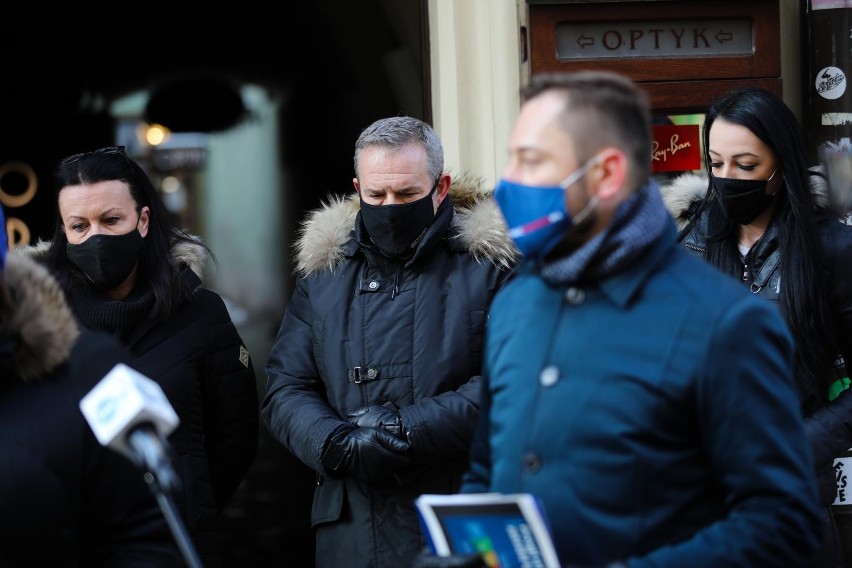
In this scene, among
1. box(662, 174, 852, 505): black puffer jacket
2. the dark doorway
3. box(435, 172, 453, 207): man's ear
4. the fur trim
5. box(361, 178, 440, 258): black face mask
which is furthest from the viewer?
the dark doorway

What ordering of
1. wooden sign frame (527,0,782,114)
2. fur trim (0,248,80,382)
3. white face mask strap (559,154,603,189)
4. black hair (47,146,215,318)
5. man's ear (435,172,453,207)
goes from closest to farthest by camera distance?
white face mask strap (559,154,603,189)
fur trim (0,248,80,382)
man's ear (435,172,453,207)
black hair (47,146,215,318)
wooden sign frame (527,0,782,114)

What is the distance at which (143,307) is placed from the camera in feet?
13.5

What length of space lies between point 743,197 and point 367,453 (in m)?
1.31

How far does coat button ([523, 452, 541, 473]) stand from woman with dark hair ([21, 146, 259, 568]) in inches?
74.3

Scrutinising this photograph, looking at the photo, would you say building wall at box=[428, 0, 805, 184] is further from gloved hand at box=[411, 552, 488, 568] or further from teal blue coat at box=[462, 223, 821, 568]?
gloved hand at box=[411, 552, 488, 568]

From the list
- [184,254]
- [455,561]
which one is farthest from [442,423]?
[455,561]

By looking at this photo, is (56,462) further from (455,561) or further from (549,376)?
(549,376)

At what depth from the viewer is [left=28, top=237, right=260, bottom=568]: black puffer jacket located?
405 cm

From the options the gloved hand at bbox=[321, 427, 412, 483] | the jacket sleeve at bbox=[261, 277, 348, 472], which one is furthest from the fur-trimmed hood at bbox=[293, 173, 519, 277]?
the gloved hand at bbox=[321, 427, 412, 483]

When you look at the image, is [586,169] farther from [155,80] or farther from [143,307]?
[155,80]

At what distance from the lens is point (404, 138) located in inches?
152

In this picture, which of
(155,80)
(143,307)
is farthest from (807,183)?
(155,80)

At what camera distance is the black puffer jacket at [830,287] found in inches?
136

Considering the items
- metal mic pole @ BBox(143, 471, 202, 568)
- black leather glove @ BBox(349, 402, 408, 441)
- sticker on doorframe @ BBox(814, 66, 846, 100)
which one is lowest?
black leather glove @ BBox(349, 402, 408, 441)
